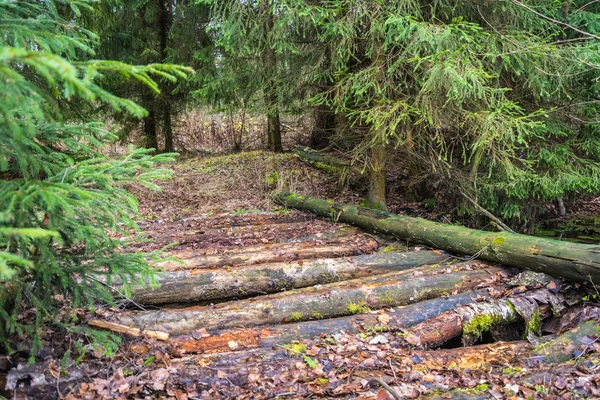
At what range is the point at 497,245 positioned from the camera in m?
5.55

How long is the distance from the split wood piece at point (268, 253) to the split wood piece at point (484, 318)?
199 cm

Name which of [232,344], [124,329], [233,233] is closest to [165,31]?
[233,233]

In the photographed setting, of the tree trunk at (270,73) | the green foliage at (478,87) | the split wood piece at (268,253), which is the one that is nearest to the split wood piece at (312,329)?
the split wood piece at (268,253)

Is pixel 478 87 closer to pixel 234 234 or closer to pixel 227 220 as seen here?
pixel 234 234

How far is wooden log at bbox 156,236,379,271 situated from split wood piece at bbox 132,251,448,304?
318 mm

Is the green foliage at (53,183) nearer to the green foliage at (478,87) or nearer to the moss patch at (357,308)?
the moss patch at (357,308)

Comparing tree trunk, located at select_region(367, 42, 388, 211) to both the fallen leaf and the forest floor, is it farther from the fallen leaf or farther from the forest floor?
the fallen leaf

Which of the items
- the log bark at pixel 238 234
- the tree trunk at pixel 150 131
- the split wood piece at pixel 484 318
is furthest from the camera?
the tree trunk at pixel 150 131

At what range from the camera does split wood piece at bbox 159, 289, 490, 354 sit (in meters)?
3.87

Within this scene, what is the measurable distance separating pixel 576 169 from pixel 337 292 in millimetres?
5581

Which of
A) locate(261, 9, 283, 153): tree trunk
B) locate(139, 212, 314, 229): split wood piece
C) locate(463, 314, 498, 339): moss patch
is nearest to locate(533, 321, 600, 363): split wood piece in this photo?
locate(463, 314, 498, 339): moss patch

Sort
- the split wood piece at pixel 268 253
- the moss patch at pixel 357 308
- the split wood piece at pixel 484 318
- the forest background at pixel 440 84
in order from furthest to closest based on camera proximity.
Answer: the forest background at pixel 440 84
the split wood piece at pixel 268 253
the moss patch at pixel 357 308
the split wood piece at pixel 484 318

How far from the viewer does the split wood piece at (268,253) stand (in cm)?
536

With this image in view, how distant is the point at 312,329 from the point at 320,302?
0.45m
